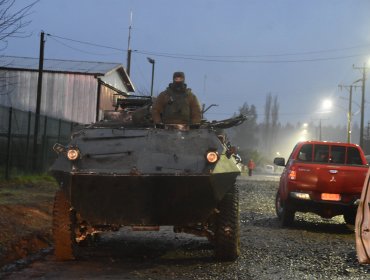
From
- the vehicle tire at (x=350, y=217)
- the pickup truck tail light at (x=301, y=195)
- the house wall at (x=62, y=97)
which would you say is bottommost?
the vehicle tire at (x=350, y=217)

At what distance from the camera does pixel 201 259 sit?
8.36 meters

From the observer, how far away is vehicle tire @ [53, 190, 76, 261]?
25.7 ft

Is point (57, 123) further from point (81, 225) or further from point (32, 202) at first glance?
point (81, 225)

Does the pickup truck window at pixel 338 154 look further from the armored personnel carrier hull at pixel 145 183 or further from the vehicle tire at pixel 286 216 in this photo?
the armored personnel carrier hull at pixel 145 183

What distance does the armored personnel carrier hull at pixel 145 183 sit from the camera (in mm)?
7355

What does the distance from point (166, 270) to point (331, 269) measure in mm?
2187

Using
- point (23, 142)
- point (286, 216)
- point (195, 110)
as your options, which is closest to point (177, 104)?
point (195, 110)

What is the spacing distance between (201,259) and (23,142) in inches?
613

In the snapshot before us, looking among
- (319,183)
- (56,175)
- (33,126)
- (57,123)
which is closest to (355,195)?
(319,183)

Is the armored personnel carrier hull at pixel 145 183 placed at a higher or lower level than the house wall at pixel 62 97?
lower

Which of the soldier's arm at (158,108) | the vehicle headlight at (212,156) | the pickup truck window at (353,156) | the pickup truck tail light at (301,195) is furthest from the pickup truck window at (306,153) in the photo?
A: the vehicle headlight at (212,156)

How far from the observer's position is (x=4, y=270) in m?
7.30

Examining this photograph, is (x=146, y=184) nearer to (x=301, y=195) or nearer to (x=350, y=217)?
(x=301, y=195)

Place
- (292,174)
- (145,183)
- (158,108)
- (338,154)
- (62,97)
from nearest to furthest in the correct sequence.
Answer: (145,183), (158,108), (292,174), (338,154), (62,97)
